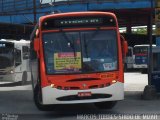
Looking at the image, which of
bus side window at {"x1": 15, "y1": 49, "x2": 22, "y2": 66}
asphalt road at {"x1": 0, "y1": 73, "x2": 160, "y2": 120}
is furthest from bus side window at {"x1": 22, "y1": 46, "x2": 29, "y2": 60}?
asphalt road at {"x1": 0, "y1": 73, "x2": 160, "y2": 120}

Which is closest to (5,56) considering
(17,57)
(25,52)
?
(17,57)

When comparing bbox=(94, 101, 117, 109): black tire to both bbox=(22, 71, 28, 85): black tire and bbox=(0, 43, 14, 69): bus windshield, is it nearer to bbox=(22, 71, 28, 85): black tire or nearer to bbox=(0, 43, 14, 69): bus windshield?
bbox=(0, 43, 14, 69): bus windshield

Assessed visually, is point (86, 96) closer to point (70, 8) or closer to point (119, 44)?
point (119, 44)

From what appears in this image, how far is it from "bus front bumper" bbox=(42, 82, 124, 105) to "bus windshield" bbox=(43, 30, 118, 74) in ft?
2.00

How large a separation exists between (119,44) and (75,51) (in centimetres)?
134

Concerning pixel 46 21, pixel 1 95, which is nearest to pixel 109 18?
pixel 46 21

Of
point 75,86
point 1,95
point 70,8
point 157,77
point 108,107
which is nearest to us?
point 75,86

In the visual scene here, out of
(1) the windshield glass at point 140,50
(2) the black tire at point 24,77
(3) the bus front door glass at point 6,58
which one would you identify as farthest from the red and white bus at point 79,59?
(1) the windshield glass at point 140,50

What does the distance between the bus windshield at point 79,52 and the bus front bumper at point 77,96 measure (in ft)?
2.00

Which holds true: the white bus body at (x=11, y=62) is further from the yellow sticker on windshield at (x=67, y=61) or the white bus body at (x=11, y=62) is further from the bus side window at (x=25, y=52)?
the yellow sticker on windshield at (x=67, y=61)

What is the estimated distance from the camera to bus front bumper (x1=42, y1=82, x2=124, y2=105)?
47.8ft

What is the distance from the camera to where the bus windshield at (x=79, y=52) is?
14953 millimetres

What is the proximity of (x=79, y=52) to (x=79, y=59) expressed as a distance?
210mm

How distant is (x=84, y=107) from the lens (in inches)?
695
